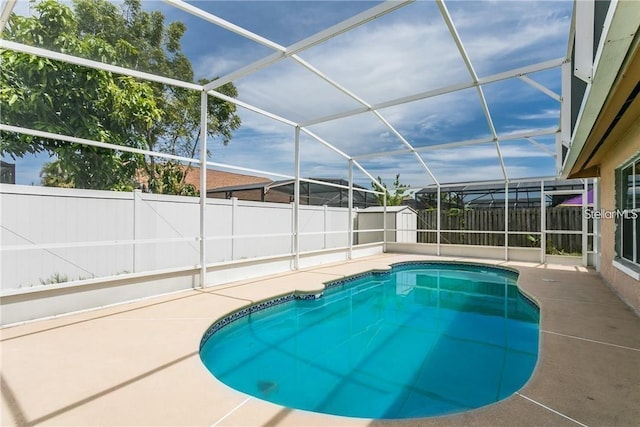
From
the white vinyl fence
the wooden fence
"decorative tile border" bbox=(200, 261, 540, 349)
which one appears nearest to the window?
"decorative tile border" bbox=(200, 261, 540, 349)

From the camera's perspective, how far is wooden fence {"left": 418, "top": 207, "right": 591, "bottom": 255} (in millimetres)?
10195

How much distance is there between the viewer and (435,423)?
202 centimetres

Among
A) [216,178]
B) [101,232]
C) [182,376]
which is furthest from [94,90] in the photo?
[216,178]

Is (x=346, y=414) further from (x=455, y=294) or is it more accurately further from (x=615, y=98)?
(x=455, y=294)

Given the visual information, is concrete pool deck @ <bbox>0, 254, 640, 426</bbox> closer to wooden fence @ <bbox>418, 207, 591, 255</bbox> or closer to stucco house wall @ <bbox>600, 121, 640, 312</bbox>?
stucco house wall @ <bbox>600, 121, 640, 312</bbox>

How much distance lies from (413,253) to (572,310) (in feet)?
24.8

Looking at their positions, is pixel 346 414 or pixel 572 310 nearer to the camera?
pixel 346 414

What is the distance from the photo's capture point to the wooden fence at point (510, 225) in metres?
10.2

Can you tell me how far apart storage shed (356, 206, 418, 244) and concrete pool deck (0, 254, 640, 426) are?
26.6ft

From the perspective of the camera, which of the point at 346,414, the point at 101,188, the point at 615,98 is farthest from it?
the point at 101,188

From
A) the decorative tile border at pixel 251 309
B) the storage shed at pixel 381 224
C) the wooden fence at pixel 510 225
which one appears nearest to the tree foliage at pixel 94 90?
the decorative tile border at pixel 251 309

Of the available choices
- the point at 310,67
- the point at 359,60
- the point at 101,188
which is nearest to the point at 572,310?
the point at 359,60

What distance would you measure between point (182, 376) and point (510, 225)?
38.5ft

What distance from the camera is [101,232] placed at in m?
4.82
